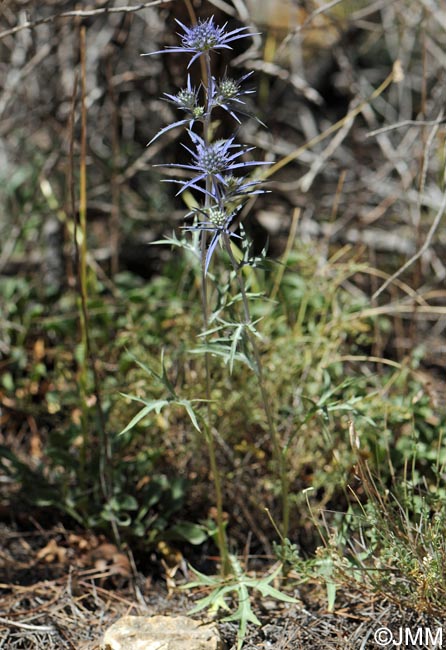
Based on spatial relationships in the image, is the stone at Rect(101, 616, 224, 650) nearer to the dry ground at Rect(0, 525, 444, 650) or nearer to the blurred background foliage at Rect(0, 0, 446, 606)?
the dry ground at Rect(0, 525, 444, 650)

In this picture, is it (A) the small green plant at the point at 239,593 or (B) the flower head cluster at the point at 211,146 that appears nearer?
(B) the flower head cluster at the point at 211,146

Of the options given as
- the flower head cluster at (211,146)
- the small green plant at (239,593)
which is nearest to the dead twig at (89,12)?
the flower head cluster at (211,146)

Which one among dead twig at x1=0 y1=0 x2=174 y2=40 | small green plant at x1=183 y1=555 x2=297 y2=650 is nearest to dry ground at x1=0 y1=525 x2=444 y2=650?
small green plant at x1=183 y1=555 x2=297 y2=650

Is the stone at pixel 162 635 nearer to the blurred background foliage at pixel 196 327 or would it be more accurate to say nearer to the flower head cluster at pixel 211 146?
the blurred background foliage at pixel 196 327

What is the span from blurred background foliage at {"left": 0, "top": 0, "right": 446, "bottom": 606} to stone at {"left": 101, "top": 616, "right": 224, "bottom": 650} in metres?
0.29

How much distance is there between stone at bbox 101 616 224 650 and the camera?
5.75 ft

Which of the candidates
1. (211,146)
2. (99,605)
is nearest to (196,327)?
(99,605)

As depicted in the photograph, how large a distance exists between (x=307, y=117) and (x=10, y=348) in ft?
7.70

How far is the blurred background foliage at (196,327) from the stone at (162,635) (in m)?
0.29

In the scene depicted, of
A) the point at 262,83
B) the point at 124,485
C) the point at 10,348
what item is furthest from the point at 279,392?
the point at 262,83

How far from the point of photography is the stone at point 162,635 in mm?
1752

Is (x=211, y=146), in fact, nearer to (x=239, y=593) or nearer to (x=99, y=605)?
(x=239, y=593)

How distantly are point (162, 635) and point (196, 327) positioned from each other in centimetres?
117

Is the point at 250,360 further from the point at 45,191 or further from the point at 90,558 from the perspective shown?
the point at 45,191
